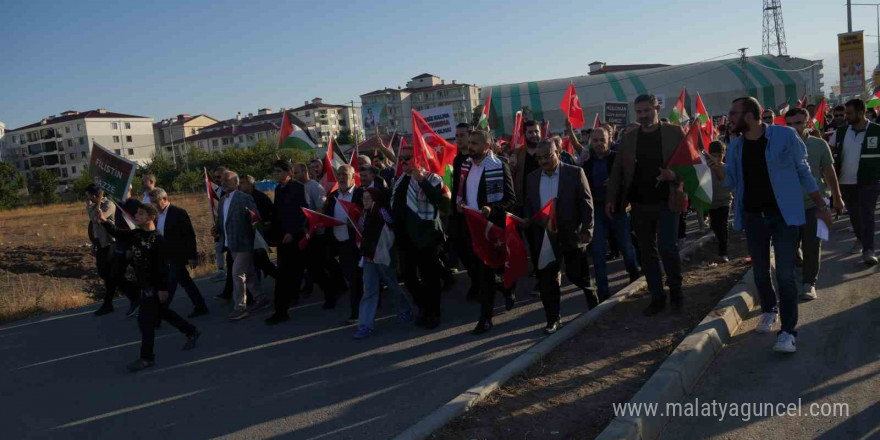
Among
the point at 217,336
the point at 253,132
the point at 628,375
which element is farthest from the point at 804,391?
the point at 253,132

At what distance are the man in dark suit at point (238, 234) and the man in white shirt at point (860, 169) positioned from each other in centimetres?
716

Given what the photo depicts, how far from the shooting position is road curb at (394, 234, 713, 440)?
4035mm

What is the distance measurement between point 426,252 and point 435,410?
98.1 inches

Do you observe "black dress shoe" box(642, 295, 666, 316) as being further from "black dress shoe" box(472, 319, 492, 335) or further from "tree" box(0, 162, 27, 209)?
"tree" box(0, 162, 27, 209)

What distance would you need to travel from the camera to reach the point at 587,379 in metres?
4.73

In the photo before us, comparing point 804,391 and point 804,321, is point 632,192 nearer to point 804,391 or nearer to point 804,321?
point 804,321

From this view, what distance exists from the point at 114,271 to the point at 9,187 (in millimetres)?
56889

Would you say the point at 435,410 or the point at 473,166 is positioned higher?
the point at 473,166

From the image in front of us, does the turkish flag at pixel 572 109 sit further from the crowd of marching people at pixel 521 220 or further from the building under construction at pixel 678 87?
the building under construction at pixel 678 87

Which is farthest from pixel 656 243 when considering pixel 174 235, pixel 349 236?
pixel 174 235

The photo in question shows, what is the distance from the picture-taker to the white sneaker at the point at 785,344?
486 centimetres

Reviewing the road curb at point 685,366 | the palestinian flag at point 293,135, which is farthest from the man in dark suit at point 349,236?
the road curb at point 685,366

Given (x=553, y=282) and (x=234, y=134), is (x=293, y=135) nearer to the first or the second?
(x=553, y=282)

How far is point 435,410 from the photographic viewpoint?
14.8 ft
